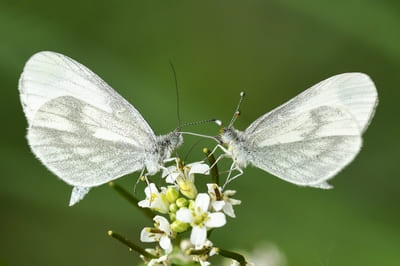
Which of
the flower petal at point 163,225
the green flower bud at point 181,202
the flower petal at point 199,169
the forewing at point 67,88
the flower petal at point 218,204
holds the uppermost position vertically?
the forewing at point 67,88

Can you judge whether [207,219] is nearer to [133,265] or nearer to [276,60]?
[133,265]

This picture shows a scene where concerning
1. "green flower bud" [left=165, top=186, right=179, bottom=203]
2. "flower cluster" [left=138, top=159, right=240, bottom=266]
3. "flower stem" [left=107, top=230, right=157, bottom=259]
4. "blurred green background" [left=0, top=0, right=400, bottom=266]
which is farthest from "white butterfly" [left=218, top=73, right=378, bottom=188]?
"blurred green background" [left=0, top=0, right=400, bottom=266]

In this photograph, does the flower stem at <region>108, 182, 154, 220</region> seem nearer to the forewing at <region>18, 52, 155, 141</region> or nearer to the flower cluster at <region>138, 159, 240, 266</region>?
the flower cluster at <region>138, 159, 240, 266</region>

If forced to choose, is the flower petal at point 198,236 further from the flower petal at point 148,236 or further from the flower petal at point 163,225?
the flower petal at point 148,236

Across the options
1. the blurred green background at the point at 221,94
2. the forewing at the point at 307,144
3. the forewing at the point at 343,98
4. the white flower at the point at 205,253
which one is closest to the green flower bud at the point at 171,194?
the white flower at the point at 205,253

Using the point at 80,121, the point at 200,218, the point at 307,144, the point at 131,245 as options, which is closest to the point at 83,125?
the point at 80,121

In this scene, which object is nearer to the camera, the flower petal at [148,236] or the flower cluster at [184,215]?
the flower cluster at [184,215]

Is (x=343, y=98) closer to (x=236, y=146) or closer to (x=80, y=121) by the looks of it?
(x=236, y=146)
